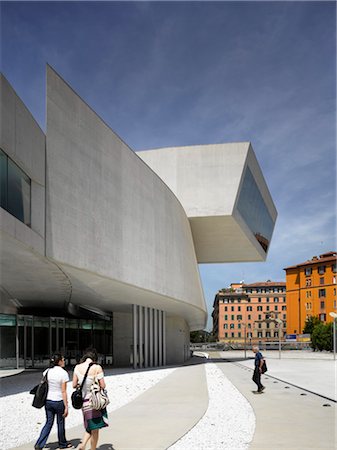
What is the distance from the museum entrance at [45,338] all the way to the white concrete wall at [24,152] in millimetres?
11205

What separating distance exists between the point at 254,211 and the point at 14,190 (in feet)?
104

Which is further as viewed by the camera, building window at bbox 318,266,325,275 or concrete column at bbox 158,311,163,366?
building window at bbox 318,266,325,275

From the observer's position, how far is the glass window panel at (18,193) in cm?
1437

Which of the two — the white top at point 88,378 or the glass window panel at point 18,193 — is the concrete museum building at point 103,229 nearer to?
the glass window panel at point 18,193

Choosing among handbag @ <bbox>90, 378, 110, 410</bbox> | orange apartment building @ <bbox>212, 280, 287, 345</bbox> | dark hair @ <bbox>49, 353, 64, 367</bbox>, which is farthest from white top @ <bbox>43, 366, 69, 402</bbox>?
orange apartment building @ <bbox>212, 280, 287, 345</bbox>

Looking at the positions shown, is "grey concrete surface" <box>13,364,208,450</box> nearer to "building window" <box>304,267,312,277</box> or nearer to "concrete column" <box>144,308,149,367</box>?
"concrete column" <box>144,308,149,367</box>

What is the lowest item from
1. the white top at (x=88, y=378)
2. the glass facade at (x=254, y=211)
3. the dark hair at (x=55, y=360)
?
the white top at (x=88, y=378)

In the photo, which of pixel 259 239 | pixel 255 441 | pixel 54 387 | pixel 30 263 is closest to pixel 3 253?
pixel 30 263

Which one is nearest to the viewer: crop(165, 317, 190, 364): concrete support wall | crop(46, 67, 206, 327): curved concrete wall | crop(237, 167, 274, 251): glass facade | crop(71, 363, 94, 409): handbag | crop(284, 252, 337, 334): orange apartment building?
crop(71, 363, 94, 409): handbag

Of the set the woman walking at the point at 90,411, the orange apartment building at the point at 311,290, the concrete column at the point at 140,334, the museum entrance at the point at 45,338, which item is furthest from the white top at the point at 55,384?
the orange apartment building at the point at 311,290

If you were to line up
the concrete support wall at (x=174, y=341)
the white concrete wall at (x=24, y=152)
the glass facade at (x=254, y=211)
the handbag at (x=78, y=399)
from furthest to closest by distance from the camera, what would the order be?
the concrete support wall at (x=174, y=341) → the glass facade at (x=254, y=211) → the white concrete wall at (x=24, y=152) → the handbag at (x=78, y=399)

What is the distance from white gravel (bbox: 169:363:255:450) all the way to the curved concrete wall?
283 inches

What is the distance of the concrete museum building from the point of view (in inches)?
635

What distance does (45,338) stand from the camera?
99.1 ft
